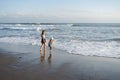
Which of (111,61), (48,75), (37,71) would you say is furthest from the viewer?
(111,61)

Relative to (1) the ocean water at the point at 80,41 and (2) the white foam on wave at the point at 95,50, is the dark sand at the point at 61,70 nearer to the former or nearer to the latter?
(2) the white foam on wave at the point at 95,50

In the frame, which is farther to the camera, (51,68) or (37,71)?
(51,68)

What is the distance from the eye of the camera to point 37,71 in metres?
9.49

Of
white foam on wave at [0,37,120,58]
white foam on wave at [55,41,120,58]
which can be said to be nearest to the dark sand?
white foam on wave at [55,41,120,58]

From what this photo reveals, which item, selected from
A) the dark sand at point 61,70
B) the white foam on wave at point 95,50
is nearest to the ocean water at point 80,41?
the white foam on wave at point 95,50

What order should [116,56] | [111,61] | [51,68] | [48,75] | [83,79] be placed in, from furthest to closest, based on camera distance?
[116,56]
[111,61]
[51,68]
[48,75]
[83,79]

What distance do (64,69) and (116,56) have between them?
4.62 m

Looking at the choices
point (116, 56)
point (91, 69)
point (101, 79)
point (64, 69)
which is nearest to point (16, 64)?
point (64, 69)

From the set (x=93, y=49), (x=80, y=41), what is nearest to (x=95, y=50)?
(x=93, y=49)

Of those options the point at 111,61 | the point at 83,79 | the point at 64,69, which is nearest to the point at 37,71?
the point at 64,69

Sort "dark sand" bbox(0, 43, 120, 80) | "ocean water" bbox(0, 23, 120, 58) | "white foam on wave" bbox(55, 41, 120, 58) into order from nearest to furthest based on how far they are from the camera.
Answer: "dark sand" bbox(0, 43, 120, 80) < "white foam on wave" bbox(55, 41, 120, 58) < "ocean water" bbox(0, 23, 120, 58)

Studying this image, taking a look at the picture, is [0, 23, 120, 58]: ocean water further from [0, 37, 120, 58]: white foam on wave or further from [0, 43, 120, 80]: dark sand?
[0, 43, 120, 80]: dark sand

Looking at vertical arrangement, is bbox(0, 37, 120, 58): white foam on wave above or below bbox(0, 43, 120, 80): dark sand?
below

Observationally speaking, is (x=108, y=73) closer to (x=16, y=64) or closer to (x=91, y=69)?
(x=91, y=69)
